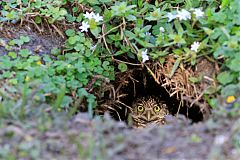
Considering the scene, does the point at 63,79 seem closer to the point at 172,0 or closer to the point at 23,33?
the point at 23,33

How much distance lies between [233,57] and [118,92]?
80 centimetres

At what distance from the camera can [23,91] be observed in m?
2.33

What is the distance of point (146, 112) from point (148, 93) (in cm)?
12

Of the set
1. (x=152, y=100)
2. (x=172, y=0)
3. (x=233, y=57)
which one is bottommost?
(x=152, y=100)

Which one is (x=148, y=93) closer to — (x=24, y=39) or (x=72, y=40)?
(x=72, y=40)

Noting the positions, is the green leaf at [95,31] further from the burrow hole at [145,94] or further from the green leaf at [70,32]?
the burrow hole at [145,94]

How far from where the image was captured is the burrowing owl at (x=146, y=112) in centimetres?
353

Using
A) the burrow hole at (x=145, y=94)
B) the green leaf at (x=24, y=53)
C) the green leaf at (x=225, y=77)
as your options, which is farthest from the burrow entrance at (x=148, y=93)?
the green leaf at (x=24, y=53)

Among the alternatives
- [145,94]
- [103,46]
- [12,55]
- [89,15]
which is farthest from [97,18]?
[145,94]

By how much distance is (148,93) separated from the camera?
3555 millimetres

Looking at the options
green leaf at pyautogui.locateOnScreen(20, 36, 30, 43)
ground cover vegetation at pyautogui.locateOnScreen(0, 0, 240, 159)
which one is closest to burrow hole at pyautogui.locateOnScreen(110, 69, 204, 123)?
ground cover vegetation at pyautogui.locateOnScreen(0, 0, 240, 159)

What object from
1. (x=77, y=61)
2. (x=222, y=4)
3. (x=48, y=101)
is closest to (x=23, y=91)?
(x=48, y=101)

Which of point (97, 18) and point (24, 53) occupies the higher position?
point (97, 18)

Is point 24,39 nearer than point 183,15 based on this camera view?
No
